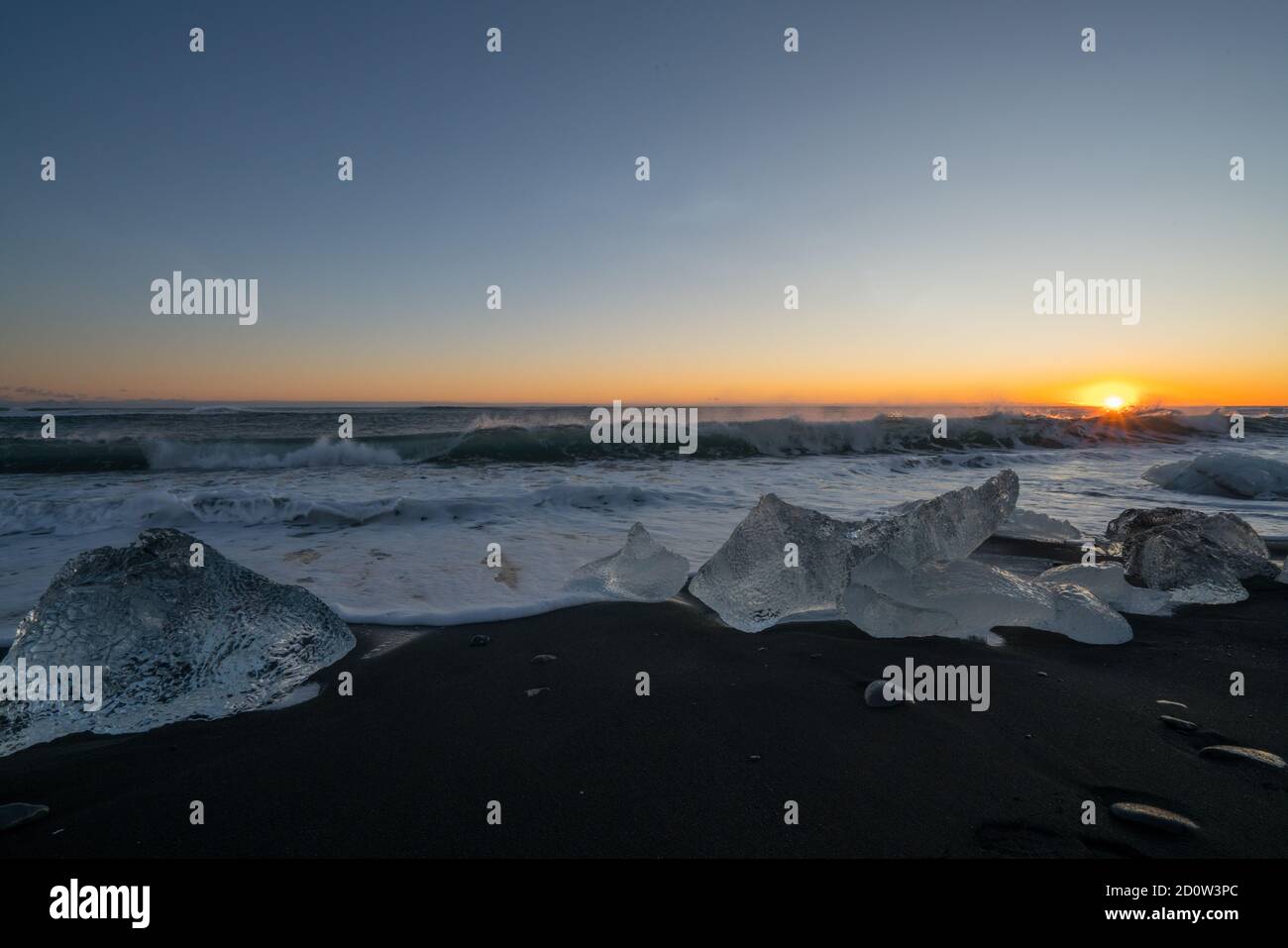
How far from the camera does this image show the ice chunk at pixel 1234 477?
26.6 feet

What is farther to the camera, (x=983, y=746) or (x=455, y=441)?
(x=455, y=441)

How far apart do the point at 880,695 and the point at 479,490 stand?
7276 millimetres

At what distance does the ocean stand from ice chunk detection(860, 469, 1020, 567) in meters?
1.87

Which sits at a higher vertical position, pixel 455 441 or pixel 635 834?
pixel 455 441

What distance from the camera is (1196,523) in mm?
4465

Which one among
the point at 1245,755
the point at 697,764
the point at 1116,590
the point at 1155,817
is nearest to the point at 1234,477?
the point at 1116,590

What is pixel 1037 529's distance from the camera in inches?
230

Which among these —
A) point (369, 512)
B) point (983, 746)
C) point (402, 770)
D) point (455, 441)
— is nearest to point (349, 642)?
point (402, 770)

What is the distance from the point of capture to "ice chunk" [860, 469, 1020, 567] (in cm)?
359

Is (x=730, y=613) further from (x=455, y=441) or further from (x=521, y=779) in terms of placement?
(x=455, y=441)

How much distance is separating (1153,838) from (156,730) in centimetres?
345

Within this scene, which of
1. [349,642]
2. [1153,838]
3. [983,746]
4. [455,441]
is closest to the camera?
[1153,838]

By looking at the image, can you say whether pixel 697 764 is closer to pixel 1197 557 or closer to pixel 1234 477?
pixel 1197 557

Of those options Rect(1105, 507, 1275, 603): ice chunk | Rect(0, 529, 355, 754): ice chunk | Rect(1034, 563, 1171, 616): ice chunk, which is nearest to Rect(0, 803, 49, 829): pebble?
Rect(0, 529, 355, 754): ice chunk
